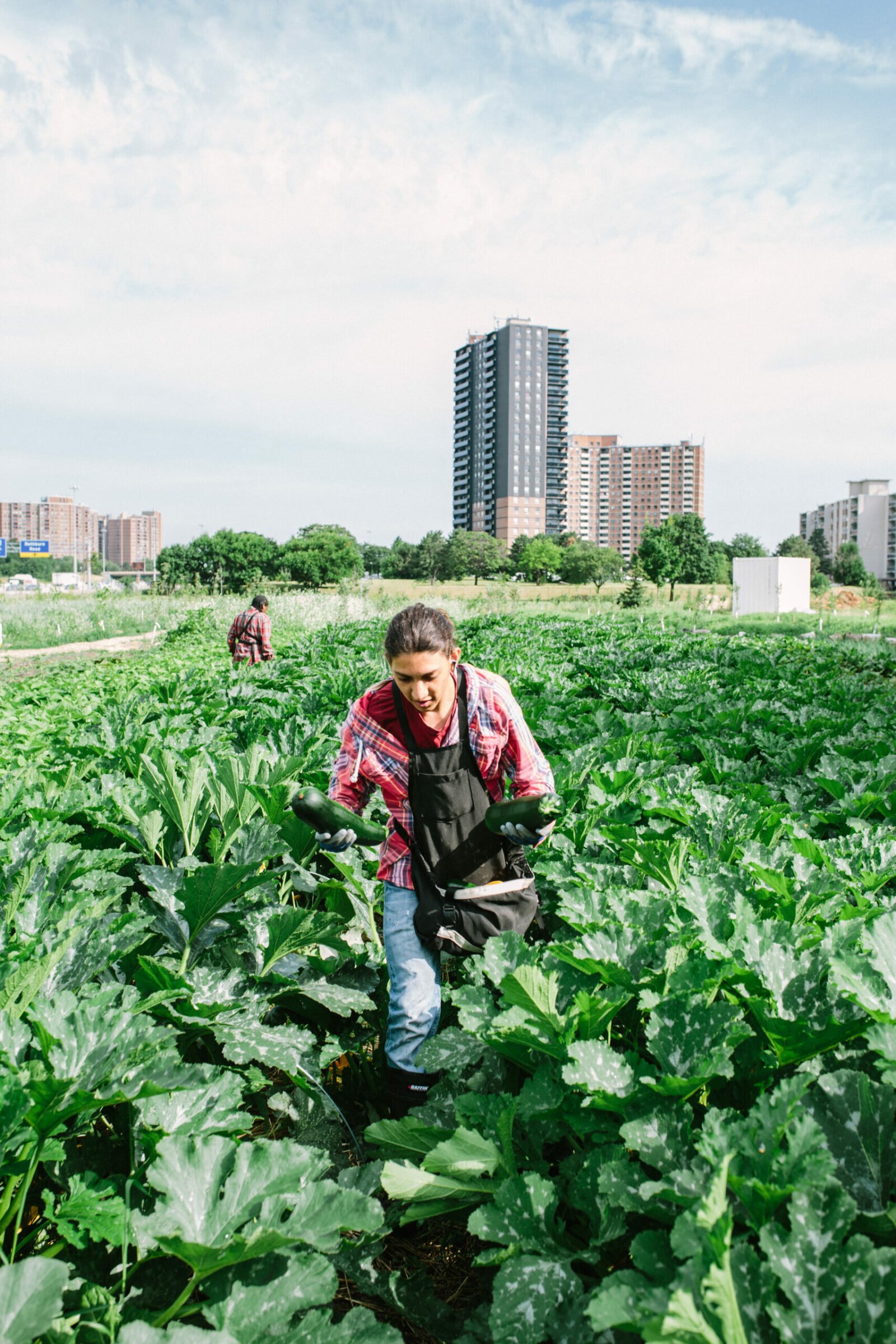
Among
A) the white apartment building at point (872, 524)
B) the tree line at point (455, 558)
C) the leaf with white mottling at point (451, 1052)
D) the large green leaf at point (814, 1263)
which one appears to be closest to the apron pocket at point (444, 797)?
the leaf with white mottling at point (451, 1052)

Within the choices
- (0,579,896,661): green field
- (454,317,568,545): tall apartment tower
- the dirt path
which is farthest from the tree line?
the dirt path

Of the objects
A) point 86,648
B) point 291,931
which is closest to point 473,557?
point 86,648

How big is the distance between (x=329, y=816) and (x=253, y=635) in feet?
32.0

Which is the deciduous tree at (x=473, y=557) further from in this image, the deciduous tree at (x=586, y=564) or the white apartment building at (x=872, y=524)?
the white apartment building at (x=872, y=524)

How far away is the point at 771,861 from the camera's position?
2520 millimetres

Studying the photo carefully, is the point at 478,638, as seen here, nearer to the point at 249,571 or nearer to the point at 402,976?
the point at 402,976

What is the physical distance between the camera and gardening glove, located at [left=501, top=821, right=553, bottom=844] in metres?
2.51

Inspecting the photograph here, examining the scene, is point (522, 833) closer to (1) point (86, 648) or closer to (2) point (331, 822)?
(2) point (331, 822)

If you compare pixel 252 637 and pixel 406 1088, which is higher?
pixel 252 637

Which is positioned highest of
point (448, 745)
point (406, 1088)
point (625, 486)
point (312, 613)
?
point (625, 486)

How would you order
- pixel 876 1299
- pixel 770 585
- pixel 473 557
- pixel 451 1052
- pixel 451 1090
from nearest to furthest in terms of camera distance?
pixel 876 1299 → pixel 451 1052 → pixel 451 1090 → pixel 770 585 → pixel 473 557

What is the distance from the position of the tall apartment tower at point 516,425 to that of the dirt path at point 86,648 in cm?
12112

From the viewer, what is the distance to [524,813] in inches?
97.0

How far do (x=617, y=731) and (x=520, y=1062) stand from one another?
10.8 feet
